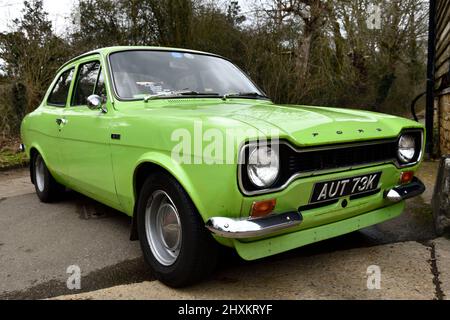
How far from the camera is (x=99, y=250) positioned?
3.35 meters

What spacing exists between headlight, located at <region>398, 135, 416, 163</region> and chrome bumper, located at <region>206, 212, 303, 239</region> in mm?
1113

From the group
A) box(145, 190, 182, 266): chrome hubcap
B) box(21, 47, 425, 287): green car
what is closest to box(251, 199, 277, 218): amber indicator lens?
box(21, 47, 425, 287): green car

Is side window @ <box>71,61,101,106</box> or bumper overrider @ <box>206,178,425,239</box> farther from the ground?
side window @ <box>71,61,101,106</box>

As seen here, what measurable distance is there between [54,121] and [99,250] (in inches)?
61.1

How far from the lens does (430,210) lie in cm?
401

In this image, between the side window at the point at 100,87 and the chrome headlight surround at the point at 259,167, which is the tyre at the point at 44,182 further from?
the chrome headlight surround at the point at 259,167

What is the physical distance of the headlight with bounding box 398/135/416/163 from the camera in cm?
283

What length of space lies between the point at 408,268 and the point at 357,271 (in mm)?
362

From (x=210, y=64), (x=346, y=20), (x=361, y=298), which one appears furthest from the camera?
(x=346, y=20)

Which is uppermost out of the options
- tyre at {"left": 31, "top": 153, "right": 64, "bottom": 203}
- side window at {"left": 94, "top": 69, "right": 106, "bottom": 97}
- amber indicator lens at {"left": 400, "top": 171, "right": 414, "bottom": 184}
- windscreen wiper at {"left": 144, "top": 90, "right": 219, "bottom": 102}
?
side window at {"left": 94, "top": 69, "right": 106, "bottom": 97}

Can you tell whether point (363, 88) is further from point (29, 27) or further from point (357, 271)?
point (357, 271)

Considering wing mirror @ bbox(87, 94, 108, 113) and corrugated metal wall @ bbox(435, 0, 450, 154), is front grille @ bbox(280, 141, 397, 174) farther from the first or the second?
corrugated metal wall @ bbox(435, 0, 450, 154)

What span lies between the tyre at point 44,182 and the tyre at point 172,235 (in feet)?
7.71
